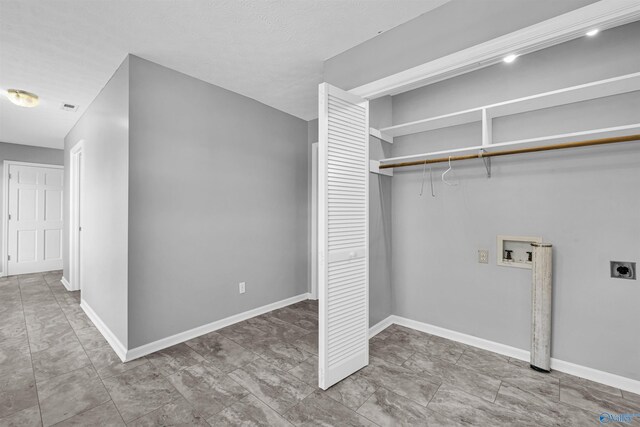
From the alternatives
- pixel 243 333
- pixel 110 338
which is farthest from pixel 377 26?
pixel 110 338

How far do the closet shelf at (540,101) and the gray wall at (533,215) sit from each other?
9 centimetres

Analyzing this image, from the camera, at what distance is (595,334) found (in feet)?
6.73

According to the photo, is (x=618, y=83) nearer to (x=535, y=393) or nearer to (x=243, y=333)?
(x=535, y=393)

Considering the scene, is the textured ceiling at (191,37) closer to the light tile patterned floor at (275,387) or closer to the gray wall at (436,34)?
the gray wall at (436,34)

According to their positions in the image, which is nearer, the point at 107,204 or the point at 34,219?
the point at 107,204

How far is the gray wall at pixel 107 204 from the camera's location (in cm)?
246

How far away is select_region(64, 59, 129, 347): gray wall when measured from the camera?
2465 millimetres

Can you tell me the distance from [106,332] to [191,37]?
280cm

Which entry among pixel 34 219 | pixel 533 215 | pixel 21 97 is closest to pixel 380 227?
pixel 533 215

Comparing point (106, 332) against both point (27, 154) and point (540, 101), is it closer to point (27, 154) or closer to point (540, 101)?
point (540, 101)

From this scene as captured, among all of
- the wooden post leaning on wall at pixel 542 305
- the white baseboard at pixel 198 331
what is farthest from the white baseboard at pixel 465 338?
the white baseboard at pixel 198 331

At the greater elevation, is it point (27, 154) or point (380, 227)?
point (27, 154)

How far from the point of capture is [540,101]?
2.08m

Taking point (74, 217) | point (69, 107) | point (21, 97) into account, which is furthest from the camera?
point (74, 217)
